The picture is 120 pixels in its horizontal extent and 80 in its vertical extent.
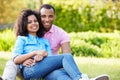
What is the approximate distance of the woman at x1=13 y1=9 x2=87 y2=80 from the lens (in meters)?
5.37

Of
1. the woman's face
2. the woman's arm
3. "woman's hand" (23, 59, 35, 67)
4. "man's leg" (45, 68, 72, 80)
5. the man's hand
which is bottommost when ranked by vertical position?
"man's leg" (45, 68, 72, 80)

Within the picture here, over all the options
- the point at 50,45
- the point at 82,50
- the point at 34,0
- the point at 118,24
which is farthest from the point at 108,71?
the point at 34,0

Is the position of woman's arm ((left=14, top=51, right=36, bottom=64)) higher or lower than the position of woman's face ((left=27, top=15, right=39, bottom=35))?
lower

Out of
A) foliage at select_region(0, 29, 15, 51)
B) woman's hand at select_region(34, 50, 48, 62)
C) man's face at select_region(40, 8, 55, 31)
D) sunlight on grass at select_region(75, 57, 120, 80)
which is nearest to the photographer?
woman's hand at select_region(34, 50, 48, 62)

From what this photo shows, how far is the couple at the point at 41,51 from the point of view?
535cm

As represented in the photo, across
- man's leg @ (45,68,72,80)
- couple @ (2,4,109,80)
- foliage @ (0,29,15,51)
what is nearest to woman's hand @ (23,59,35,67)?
couple @ (2,4,109,80)

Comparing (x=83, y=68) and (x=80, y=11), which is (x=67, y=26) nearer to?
(x=80, y=11)

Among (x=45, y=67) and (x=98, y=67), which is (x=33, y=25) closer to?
(x=45, y=67)

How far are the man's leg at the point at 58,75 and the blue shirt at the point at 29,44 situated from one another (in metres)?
0.35

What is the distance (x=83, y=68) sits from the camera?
7734 millimetres

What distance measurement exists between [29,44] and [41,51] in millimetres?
311

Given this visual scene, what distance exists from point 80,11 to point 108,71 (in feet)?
23.8

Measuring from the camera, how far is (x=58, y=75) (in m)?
5.39

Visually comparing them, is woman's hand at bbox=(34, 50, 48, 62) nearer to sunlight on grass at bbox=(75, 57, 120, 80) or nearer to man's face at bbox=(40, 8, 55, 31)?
man's face at bbox=(40, 8, 55, 31)
